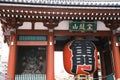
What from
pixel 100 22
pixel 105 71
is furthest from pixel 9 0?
pixel 105 71

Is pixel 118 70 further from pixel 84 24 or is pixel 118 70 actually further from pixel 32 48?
pixel 32 48

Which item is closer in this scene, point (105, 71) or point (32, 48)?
point (32, 48)

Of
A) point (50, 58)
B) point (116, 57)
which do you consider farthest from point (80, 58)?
point (116, 57)

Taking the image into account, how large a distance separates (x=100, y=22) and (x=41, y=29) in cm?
280

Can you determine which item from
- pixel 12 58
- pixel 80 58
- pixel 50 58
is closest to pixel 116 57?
pixel 80 58

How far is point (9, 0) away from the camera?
26.4 feet

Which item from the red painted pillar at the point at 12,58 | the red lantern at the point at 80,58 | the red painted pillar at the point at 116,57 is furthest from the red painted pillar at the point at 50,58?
the red painted pillar at the point at 116,57

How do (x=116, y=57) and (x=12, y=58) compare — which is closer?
(x=12, y=58)

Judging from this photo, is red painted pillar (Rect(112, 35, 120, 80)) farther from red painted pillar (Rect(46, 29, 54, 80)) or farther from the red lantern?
red painted pillar (Rect(46, 29, 54, 80))

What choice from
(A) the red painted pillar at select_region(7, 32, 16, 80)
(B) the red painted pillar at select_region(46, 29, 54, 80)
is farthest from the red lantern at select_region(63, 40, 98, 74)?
(A) the red painted pillar at select_region(7, 32, 16, 80)

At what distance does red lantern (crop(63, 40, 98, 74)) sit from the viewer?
8.83 m

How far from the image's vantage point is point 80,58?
29.2ft

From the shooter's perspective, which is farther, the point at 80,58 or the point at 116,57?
the point at 116,57

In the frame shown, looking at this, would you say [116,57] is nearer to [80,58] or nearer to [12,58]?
[80,58]
